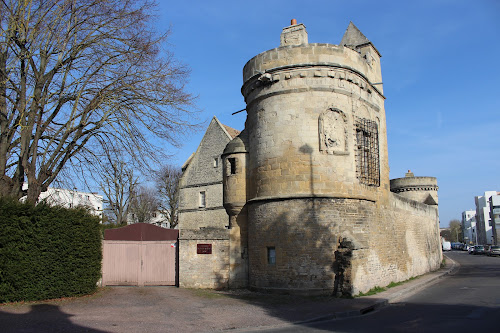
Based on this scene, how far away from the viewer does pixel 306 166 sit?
12.3 metres

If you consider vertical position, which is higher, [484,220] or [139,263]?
[484,220]

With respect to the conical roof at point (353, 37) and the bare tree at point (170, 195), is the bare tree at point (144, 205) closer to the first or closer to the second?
the bare tree at point (170, 195)

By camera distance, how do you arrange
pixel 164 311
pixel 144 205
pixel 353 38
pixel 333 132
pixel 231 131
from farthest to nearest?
1. pixel 144 205
2. pixel 231 131
3. pixel 353 38
4. pixel 333 132
5. pixel 164 311

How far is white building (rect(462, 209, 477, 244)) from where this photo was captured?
111850 mm

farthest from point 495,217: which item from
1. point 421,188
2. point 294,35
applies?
point 294,35

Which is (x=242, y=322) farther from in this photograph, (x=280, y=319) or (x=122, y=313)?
(x=122, y=313)

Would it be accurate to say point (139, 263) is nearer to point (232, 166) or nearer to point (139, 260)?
point (139, 260)

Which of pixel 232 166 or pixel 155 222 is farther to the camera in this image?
pixel 155 222

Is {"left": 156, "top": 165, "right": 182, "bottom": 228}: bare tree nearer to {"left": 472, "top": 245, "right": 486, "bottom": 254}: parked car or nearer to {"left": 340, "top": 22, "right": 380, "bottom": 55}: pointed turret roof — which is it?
{"left": 340, "top": 22, "right": 380, "bottom": 55}: pointed turret roof

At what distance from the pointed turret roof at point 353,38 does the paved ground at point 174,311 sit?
9.57 m

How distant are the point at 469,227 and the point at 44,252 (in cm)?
13131

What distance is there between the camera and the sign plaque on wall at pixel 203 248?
1353cm

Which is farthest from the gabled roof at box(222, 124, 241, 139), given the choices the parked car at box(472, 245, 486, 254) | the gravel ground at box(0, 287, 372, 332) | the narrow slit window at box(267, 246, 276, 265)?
the parked car at box(472, 245, 486, 254)

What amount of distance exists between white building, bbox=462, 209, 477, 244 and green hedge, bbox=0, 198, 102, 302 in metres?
118
